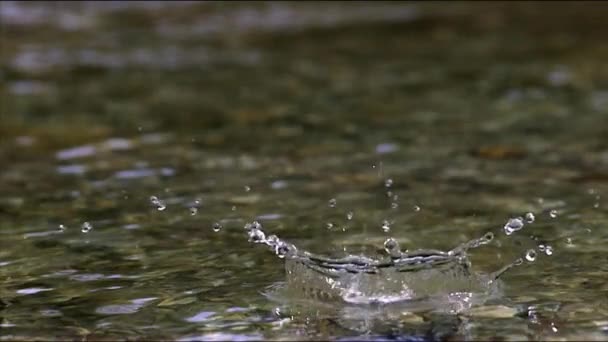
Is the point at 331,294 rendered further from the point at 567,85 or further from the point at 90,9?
the point at 90,9

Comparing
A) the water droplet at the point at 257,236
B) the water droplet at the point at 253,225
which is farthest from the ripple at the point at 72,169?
the water droplet at the point at 257,236

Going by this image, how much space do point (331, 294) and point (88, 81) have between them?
17.0 ft

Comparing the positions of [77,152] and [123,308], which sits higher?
[77,152]

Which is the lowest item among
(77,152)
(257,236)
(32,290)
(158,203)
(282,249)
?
(32,290)

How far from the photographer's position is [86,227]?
3852 millimetres

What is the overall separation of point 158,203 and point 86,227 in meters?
0.42

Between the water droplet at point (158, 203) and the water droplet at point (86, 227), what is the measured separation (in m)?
0.33

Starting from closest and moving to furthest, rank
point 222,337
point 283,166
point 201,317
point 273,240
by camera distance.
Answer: point 222,337 → point 201,317 → point 273,240 → point 283,166

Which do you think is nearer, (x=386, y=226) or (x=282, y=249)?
(x=282, y=249)

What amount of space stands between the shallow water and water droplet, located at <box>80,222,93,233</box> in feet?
0.04

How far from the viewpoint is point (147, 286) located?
308 cm

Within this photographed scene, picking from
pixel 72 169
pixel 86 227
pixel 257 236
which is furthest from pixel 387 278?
pixel 72 169

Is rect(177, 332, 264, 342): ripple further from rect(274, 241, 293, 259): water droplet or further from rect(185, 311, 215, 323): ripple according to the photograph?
rect(274, 241, 293, 259): water droplet

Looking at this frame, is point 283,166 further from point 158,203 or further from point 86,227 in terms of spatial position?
point 86,227
